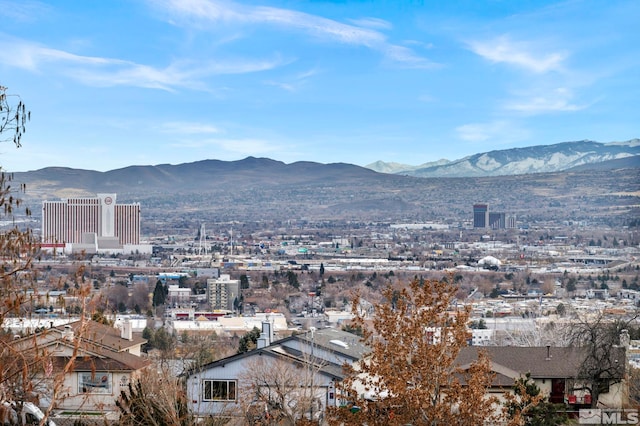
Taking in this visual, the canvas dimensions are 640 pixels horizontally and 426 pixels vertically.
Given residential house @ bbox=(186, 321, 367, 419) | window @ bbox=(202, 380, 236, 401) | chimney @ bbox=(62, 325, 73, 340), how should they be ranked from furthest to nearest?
window @ bbox=(202, 380, 236, 401), chimney @ bbox=(62, 325, 73, 340), residential house @ bbox=(186, 321, 367, 419)

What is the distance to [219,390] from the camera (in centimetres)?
2123

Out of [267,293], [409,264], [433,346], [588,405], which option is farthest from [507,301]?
[433,346]

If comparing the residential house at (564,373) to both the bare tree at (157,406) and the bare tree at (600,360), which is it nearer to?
the bare tree at (600,360)

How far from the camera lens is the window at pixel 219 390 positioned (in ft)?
69.2

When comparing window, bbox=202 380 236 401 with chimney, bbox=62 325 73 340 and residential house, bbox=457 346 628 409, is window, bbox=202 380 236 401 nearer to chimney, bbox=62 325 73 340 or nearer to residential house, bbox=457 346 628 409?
chimney, bbox=62 325 73 340

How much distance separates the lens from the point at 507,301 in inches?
3671

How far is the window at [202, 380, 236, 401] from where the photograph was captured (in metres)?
21.1

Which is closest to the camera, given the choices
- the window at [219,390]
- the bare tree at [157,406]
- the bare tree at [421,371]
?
the bare tree at [421,371]

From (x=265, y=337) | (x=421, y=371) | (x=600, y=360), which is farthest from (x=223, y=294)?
(x=421, y=371)

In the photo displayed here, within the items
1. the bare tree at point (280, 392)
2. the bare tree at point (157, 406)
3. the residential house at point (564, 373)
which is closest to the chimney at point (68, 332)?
the bare tree at point (280, 392)

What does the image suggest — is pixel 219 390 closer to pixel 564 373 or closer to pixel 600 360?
pixel 564 373

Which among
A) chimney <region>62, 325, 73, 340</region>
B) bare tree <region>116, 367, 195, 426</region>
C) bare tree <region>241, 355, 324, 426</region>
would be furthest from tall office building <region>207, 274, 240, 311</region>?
bare tree <region>116, 367, 195, 426</region>

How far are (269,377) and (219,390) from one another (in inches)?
68.4

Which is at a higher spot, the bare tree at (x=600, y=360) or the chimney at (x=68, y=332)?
the chimney at (x=68, y=332)
